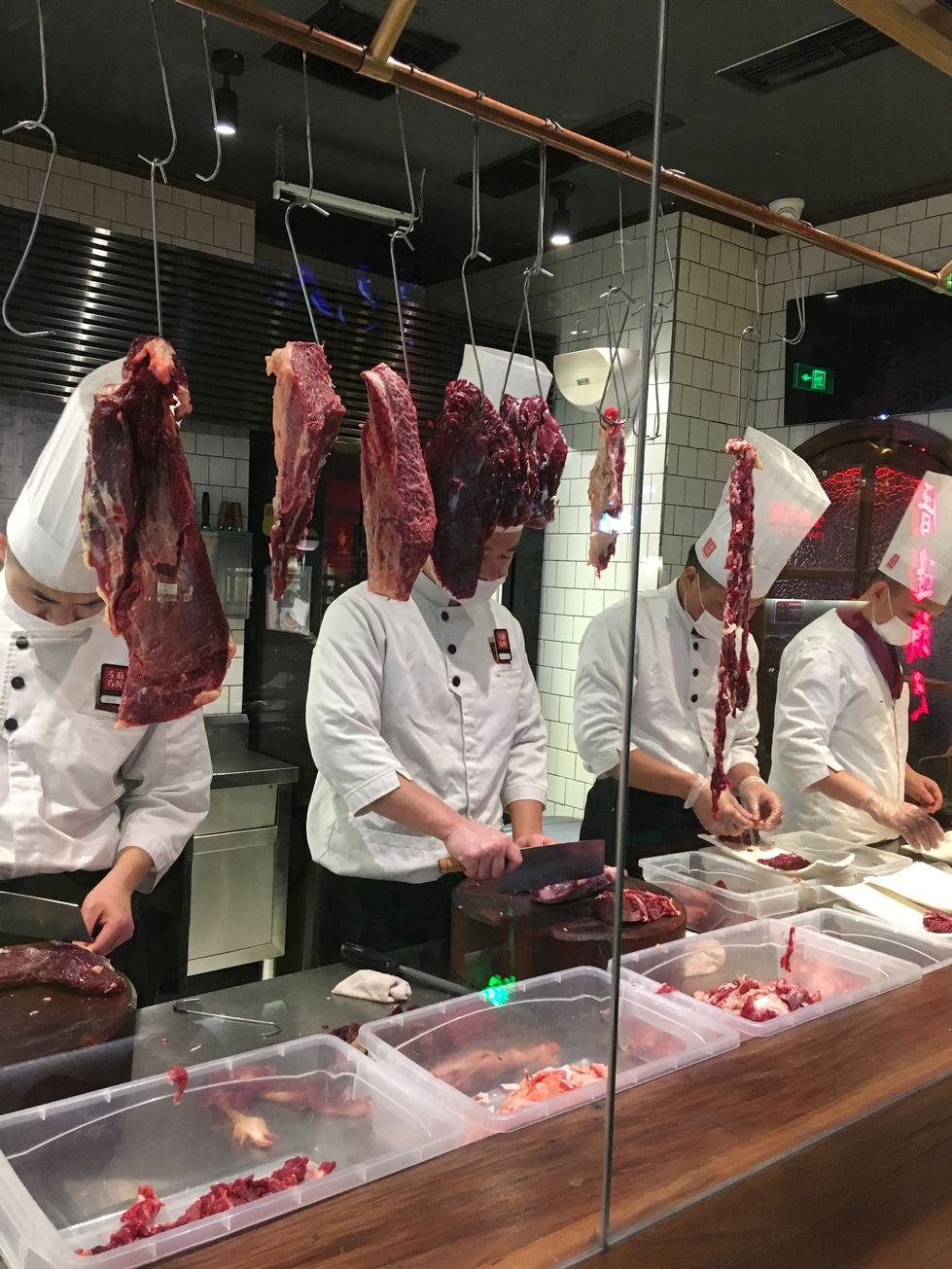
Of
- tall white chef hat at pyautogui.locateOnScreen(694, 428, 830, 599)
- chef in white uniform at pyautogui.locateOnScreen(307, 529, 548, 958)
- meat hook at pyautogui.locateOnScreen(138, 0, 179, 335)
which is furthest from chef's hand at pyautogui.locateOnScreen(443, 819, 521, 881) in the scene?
meat hook at pyautogui.locateOnScreen(138, 0, 179, 335)

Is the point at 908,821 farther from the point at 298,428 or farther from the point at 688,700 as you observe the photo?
the point at 298,428

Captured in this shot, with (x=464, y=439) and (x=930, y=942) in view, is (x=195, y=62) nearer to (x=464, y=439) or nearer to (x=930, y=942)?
(x=464, y=439)

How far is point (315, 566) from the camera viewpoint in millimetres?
1489

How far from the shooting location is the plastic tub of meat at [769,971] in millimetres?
1592

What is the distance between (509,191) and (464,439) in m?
0.39

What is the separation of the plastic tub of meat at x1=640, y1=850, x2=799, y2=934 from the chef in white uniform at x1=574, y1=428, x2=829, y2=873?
4 centimetres

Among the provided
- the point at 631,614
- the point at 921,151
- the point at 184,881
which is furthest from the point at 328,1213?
the point at 921,151

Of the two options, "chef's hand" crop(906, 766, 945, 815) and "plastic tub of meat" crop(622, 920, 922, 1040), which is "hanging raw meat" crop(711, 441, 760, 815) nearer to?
"plastic tub of meat" crop(622, 920, 922, 1040)

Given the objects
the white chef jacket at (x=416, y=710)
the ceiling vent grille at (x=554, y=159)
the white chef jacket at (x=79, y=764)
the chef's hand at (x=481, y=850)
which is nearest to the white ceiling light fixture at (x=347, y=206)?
the ceiling vent grille at (x=554, y=159)

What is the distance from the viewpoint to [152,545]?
4.19ft

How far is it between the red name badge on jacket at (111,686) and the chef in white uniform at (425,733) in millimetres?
317

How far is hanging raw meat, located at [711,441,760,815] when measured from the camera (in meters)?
1.82

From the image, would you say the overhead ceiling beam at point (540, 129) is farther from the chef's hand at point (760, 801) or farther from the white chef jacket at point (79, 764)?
the chef's hand at point (760, 801)

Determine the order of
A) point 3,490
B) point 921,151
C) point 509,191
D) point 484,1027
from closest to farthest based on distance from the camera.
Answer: point 3,490 → point 484,1027 → point 509,191 → point 921,151
